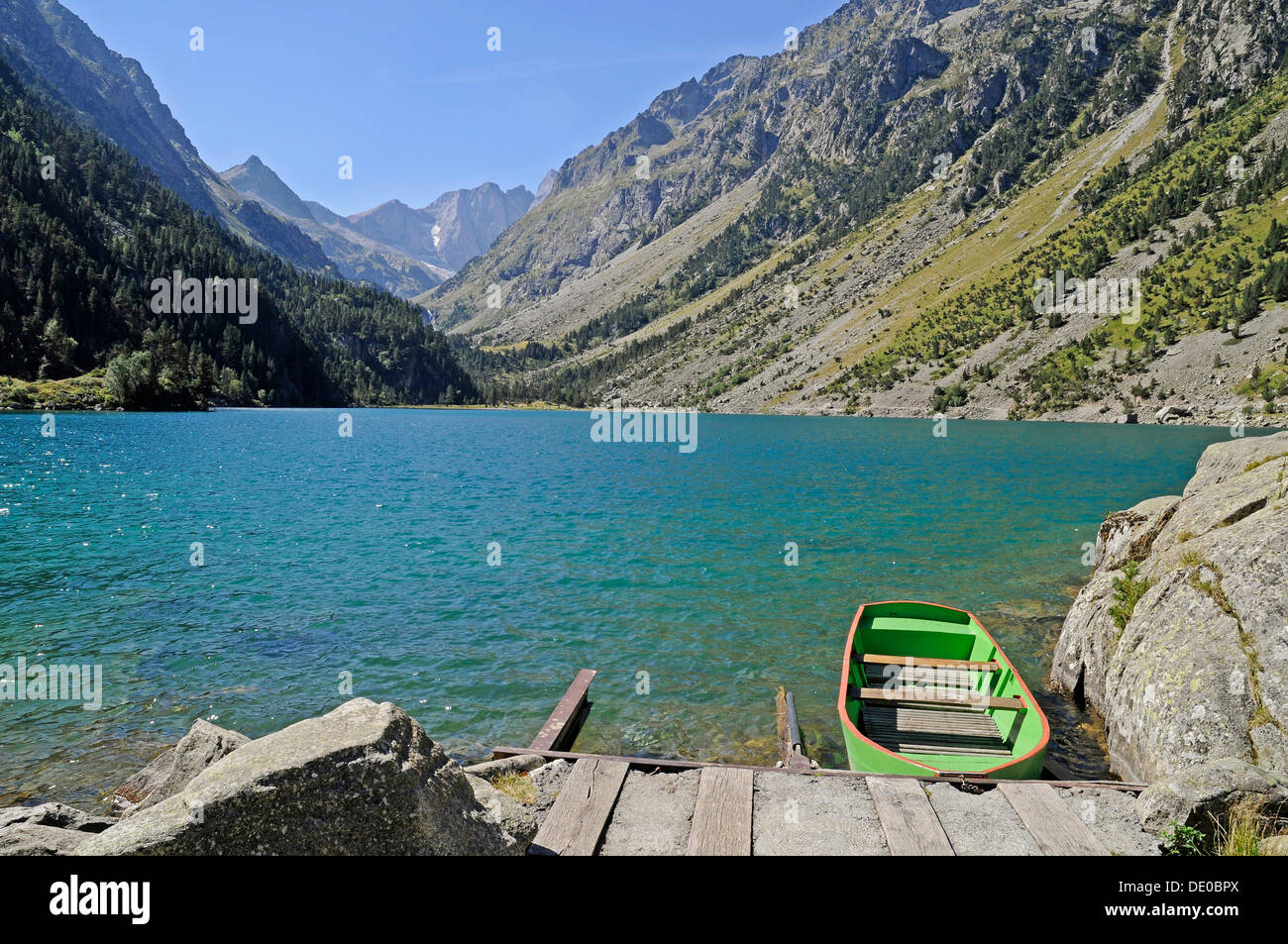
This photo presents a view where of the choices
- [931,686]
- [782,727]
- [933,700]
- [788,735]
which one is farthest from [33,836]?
[931,686]

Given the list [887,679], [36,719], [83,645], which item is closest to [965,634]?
[887,679]

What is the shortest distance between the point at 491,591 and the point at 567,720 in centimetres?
1284

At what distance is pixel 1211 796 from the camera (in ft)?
27.0

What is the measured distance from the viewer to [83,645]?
19.8m

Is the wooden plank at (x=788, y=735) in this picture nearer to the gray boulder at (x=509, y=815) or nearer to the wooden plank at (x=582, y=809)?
the wooden plank at (x=582, y=809)

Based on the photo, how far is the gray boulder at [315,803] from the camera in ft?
16.8

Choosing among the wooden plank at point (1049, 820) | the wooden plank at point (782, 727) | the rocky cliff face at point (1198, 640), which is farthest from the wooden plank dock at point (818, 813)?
the wooden plank at point (782, 727)

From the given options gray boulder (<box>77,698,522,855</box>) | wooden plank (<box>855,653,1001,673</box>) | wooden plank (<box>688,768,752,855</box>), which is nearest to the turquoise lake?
wooden plank (<box>855,653,1001,673</box>)

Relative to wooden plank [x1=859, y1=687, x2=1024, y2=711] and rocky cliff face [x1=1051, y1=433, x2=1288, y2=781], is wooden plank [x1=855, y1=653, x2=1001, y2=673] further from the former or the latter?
rocky cliff face [x1=1051, y1=433, x2=1288, y2=781]

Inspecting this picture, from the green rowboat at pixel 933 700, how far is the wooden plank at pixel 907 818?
99 centimetres

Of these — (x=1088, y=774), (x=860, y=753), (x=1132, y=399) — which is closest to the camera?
(x=860, y=753)
